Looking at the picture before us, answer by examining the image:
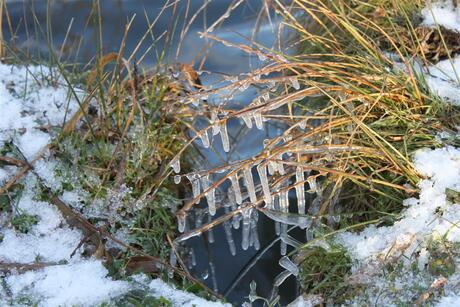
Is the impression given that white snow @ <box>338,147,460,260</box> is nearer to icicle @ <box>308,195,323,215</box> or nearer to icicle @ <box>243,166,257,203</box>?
icicle @ <box>308,195,323,215</box>

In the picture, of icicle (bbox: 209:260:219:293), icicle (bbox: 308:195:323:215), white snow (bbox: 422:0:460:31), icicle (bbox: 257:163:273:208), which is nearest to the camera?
icicle (bbox: 257:163:273:208)

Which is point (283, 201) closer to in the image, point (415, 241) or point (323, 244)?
point (323, 244)

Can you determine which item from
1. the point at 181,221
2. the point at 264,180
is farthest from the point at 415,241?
the point at 181,221

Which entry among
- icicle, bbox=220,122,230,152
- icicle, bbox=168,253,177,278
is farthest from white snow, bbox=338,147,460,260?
icicle, bbox=168,253,177,278

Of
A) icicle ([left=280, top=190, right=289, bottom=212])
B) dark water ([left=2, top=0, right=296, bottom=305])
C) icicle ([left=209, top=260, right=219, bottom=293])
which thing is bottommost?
icicle ([left=209, top=260, right=219, bottom=293])

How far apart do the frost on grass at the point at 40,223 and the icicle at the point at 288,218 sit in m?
0.40

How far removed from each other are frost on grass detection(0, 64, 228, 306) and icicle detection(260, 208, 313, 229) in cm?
40

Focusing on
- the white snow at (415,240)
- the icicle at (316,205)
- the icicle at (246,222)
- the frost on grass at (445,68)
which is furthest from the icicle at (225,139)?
the frost on grass at (445,68)

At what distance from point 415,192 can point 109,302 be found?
3.65ft

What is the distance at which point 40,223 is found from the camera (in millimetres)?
2607

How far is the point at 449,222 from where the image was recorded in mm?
2303

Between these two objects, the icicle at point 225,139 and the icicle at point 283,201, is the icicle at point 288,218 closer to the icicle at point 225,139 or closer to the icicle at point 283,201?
the icicle at point 283,201

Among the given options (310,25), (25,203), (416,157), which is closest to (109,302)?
(25,203)

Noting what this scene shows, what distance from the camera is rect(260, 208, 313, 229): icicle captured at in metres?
2.48
